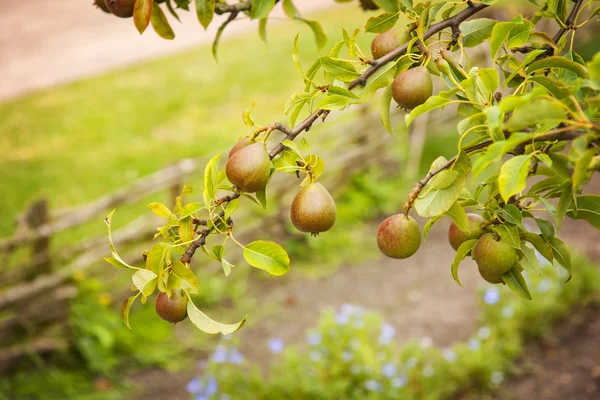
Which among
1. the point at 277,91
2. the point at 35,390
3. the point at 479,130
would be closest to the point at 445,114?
the point at 277,91

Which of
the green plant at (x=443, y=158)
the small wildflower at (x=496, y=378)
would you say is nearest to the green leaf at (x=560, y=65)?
the green plant at (x=443, y=158)

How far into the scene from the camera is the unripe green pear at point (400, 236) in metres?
1.03

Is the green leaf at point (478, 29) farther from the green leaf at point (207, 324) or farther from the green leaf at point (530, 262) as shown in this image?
the green leaf at point (207, 324)

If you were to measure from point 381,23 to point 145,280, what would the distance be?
67cm

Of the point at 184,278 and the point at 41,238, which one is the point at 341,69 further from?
the point at 41,238

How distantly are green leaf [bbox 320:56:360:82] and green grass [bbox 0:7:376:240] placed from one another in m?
4.08

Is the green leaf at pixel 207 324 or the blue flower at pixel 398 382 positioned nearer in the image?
the green leaf at pixel 207 324

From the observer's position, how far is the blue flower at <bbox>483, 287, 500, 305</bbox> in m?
3.41

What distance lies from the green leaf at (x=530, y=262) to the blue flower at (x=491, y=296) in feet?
8.04

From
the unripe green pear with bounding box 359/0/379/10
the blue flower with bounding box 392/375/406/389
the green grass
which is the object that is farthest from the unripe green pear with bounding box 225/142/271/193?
the green grass

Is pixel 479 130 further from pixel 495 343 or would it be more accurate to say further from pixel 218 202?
pixel 495 343

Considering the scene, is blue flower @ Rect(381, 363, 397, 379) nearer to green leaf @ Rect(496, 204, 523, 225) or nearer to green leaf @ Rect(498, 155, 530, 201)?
green leaf @ Rect(496, 204, 523, 225)

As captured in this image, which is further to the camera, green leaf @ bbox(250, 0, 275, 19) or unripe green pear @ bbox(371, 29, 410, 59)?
green leaf @ bbox(250, 0, 275, 19)

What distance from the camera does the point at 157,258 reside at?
968 mm
